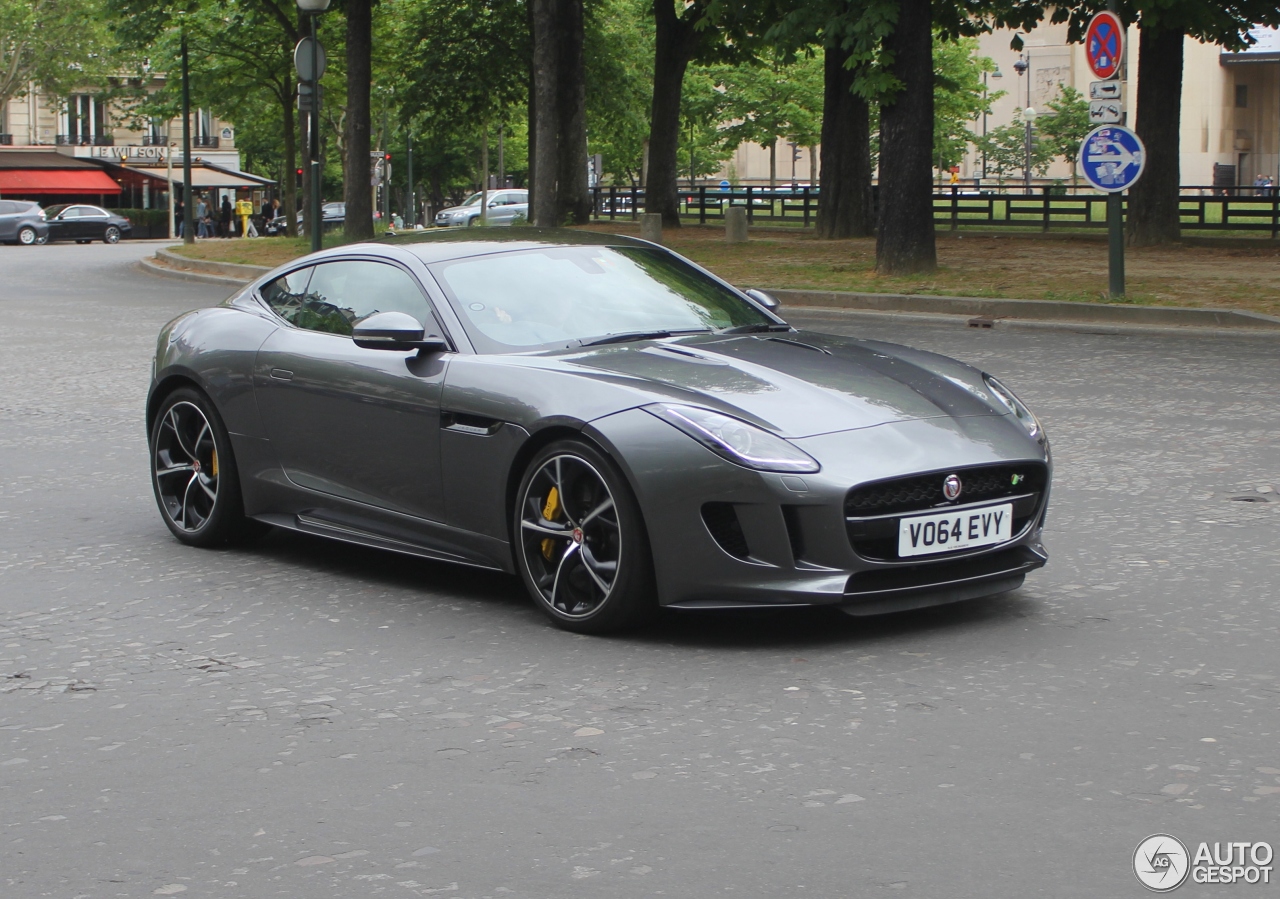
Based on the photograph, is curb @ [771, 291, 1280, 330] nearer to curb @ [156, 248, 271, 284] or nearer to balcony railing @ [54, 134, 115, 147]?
curb @ [156, 248, 271, 284]

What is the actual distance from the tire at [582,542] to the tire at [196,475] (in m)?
1.82

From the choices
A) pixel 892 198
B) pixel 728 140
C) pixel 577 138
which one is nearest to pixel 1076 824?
pixel 892 198

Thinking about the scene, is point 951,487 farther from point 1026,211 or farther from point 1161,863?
point 1026,211

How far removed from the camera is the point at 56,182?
7650 centimetres

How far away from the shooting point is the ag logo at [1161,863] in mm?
3537

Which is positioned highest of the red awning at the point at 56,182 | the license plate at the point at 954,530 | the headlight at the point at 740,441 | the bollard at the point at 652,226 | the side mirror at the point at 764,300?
the red awning at the point at 56,182

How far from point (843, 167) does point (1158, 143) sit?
7.73 metres

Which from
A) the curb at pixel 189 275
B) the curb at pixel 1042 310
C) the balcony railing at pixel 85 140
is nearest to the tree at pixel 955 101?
the curb at pixel 189 275

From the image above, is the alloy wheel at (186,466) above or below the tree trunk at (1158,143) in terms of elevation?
below

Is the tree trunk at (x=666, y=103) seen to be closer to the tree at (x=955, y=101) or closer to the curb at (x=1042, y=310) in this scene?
the curb at (x=1042, y=310)

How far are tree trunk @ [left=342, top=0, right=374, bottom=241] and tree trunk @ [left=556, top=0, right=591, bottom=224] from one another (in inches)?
277

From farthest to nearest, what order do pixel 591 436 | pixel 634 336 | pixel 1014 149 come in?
pixel 1014 149
pixel 634 336
pixel 591 436

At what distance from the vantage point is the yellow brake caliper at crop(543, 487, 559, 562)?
580 centimetres
